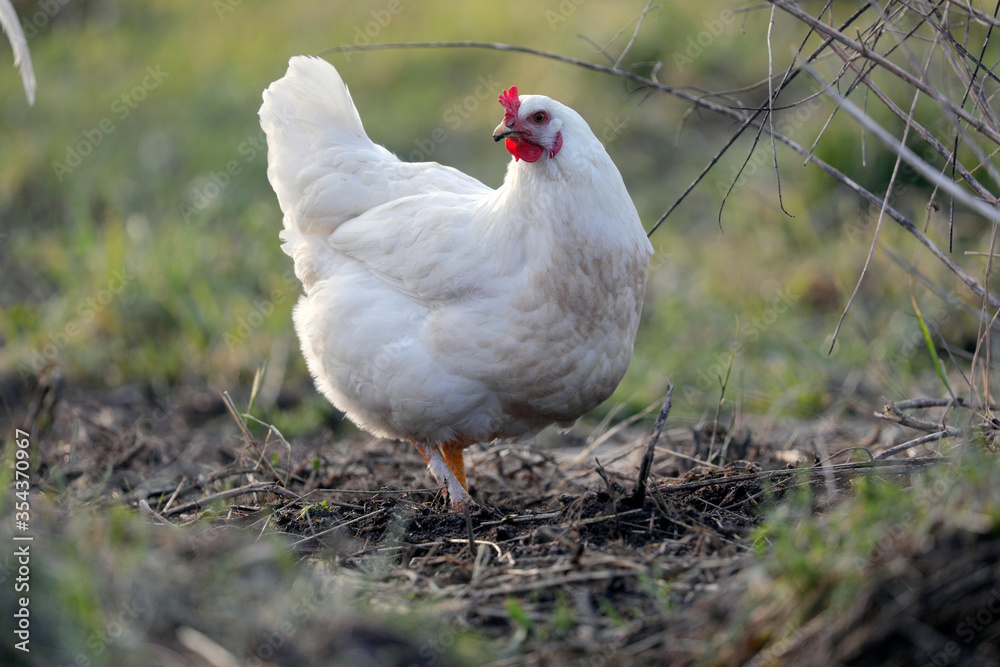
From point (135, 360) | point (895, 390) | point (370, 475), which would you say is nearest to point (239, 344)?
point (135, 360)

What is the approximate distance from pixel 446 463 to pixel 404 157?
456cm

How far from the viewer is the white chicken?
3.00 metres

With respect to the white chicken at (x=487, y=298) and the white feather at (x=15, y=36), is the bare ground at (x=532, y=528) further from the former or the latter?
the white feather at (x=15, y=36)

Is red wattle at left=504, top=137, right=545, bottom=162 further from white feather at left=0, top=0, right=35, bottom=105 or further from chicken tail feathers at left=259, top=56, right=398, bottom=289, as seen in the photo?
white feather at left=0, top=0, right=35, bottom=105

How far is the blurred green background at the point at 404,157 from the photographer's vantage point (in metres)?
5.19

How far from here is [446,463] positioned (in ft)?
11.6

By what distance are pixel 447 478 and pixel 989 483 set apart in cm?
205

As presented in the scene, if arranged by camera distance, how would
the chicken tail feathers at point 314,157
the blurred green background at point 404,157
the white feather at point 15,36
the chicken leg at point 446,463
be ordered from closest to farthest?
1. the white feather at point 15,36
2. the chicken leg at point 446,463
3. the chicken tail feathers at point 314,157
4. the blurred green background at point 404,157

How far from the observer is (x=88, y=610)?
1987mm

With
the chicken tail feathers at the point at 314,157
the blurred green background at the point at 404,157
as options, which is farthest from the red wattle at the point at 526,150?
the chicken tail feathers at the point at 314,157

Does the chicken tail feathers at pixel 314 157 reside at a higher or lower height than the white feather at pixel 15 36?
lower

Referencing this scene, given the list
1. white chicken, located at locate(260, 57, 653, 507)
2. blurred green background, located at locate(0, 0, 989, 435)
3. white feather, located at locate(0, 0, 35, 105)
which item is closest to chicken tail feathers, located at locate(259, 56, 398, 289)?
white chicken, located at locate(260, 57, 653, 507)

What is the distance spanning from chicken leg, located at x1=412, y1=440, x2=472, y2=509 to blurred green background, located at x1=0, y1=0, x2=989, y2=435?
4.16 feet

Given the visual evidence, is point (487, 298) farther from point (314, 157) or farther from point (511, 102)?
point (314, 157)
